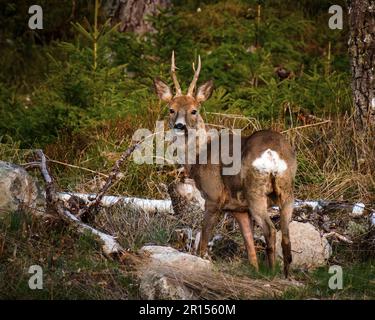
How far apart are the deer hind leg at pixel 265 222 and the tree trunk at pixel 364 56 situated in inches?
108

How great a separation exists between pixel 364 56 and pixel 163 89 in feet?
7.25

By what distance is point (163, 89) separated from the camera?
30.8ft

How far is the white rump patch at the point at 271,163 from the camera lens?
7.55 m

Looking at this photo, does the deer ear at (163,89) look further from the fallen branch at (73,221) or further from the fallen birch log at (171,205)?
the fallen branch at (73,221)

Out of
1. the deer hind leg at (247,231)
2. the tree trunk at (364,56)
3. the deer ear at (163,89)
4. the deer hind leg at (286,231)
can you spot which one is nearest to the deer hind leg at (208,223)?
the deer hind leg at (247,231)

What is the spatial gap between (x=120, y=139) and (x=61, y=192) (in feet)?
6.44

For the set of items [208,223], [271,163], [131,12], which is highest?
[131,12]

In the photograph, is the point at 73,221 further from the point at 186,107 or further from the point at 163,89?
the point at 163,89

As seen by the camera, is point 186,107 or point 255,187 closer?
point 255,187

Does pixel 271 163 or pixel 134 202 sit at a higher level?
pixel 271 163

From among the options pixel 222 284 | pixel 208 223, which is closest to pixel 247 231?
pixel 208 223
